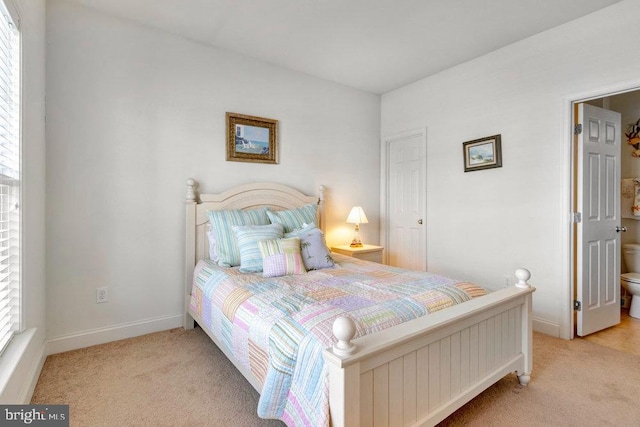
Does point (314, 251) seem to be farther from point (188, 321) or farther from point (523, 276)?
point (523, 276)

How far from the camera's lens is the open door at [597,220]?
102 inches

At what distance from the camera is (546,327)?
2707mm

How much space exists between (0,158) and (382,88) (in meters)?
3.66

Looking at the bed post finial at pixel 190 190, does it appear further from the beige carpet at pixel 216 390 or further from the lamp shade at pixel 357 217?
the lamp shade at pixel 357 217

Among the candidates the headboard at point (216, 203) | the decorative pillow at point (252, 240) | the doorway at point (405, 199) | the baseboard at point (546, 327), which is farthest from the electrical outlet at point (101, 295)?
the baseboard at point (546, 327)

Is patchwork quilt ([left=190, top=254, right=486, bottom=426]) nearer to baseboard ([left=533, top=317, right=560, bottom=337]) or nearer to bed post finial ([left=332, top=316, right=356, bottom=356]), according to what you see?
bed post finial ([left=332, top=316, right=356, bottom=356])

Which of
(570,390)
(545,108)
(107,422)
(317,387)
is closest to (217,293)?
(107,422)

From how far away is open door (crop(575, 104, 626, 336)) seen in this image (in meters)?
2.60

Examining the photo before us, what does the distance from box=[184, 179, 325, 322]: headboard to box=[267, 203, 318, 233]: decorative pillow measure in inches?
9.2

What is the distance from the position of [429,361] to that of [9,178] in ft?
7.21

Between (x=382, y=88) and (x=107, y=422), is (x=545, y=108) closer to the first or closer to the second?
(x=382, y=88)

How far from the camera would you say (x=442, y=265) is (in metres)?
3.52

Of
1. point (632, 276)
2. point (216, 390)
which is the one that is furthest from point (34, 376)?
point (632, 276)

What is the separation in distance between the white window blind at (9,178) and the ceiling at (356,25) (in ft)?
3.39
